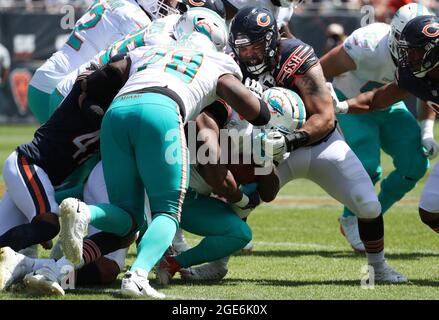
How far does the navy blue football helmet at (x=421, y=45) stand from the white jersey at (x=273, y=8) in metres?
1.49

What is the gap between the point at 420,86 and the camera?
17.6 feet

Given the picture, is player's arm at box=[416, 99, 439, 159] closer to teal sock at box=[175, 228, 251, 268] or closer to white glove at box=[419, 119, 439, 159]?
white glove at box=[419, 119, 439, 159]

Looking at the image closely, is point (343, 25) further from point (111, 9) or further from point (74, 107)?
point (74, 107)

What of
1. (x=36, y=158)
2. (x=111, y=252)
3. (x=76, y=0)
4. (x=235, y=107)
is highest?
(x=235, y=107)

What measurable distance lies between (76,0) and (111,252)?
525 inches

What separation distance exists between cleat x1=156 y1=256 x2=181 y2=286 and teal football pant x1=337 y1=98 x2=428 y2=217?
2113mm

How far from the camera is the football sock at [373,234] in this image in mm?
5230

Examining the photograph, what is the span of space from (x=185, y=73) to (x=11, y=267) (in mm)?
1245

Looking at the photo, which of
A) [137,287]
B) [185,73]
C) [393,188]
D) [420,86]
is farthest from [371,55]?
[137,287]

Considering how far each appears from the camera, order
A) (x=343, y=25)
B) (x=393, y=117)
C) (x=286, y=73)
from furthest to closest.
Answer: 1. (x=343, y=25)
2. (x=393, y=117)
3. (x=286, y=73)

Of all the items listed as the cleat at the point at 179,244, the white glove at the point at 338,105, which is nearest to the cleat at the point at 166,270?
the cleat at the point at 179,244

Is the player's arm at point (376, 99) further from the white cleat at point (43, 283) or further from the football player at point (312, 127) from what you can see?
the white cleat at point (43, 283)

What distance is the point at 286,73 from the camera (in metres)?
5.29

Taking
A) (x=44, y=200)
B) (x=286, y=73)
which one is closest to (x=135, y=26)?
(x=286, y=73)
